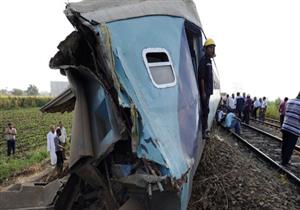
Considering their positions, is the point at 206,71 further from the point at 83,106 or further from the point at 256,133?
the point at 256,133

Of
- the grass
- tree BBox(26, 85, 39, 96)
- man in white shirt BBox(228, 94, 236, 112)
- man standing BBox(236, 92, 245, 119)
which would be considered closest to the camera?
the grass

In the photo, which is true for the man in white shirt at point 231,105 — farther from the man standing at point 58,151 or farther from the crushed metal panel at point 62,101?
the crushed metal panel at point 62,101

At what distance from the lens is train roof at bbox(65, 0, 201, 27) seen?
3699 millimetres

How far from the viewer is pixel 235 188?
6344 millimetres

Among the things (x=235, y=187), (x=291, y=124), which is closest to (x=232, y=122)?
(x=291, y=124)

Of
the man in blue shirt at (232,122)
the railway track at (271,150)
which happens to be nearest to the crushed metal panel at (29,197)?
the railway track at (271,150)

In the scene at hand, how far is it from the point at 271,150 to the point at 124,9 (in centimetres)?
983

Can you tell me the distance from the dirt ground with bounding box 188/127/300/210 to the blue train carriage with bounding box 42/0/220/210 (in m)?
1.70

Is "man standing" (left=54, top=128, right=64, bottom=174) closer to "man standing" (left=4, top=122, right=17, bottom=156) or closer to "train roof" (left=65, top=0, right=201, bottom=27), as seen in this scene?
"man standing" (left=4, top=122, right=17, bottom=156)

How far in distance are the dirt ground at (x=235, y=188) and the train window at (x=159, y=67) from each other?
2202 mm

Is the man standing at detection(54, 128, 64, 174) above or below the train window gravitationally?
below

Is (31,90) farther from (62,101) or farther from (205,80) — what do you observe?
(205,80)

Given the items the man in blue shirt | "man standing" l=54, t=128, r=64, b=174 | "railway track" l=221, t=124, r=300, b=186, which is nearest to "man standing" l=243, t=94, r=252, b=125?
"railway track" l=221, t=124, r=300, b=186

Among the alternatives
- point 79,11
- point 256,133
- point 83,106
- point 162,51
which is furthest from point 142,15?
point 256,133
